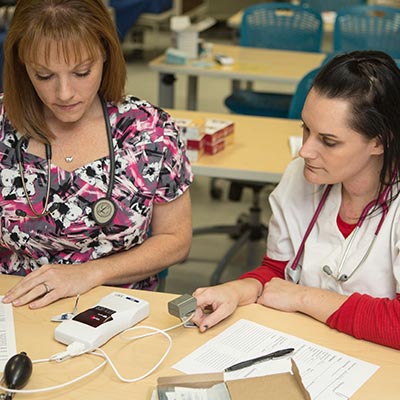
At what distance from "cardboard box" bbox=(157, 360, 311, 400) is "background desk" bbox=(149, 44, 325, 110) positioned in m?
2.74

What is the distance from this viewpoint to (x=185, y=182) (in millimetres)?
2027

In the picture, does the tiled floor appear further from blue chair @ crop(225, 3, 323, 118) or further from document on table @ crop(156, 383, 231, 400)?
document on table @ crop(156, 383, 231, 400)

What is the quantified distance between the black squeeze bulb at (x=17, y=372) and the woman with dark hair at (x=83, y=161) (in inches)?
16.2

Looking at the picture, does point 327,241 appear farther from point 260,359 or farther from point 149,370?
point 149,370

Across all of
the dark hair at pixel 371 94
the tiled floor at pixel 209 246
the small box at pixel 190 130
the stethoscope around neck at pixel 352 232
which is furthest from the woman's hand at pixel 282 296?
the tiled floor at pixel 209 246

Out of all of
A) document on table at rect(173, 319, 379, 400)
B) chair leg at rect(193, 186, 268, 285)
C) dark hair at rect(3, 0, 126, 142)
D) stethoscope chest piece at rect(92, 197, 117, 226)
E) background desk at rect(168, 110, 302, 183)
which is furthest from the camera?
chair leg at rect(193, 186, 268, 285)

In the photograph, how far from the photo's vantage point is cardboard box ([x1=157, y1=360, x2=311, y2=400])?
52.1 inches

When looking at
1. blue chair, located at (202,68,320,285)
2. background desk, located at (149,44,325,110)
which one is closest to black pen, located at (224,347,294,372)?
blue chair, located at (202,68,320,285)

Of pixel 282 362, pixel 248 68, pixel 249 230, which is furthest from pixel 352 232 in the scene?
pixel 248 68

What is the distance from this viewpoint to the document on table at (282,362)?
1.43m

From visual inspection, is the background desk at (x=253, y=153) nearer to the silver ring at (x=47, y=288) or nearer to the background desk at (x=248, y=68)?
the background desk at (x=248, y=68)

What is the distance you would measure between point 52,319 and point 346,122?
805mm

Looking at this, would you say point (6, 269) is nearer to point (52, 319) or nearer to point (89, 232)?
point (89, 232)

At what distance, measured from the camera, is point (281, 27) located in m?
4.83
